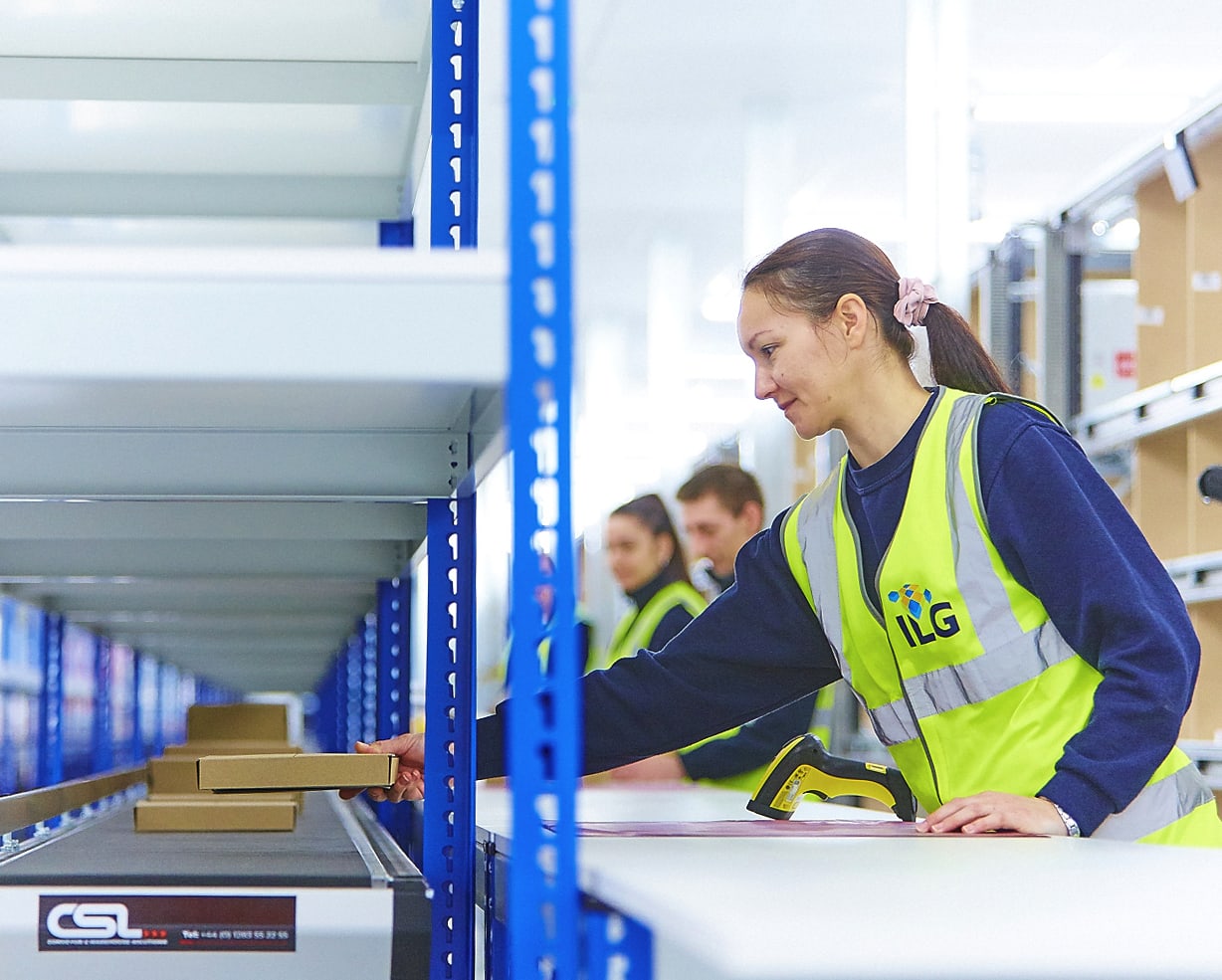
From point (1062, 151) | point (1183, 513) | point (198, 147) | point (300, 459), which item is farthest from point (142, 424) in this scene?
point (1062, 151)

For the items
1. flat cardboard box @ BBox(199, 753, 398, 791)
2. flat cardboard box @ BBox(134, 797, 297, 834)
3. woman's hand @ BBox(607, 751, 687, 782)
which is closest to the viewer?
flat cardboard box @ BBox(199, 753, 398, 791)

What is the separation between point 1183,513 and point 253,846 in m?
2.97

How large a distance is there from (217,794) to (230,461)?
46 cm

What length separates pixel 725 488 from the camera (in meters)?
→ 3.95

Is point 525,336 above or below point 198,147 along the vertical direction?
below

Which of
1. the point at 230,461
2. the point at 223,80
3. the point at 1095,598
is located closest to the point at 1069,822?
the point at 1095,598

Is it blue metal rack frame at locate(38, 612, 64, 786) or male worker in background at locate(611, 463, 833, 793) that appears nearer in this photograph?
blue metal rack frame at locate(38, 612, 64, 786)


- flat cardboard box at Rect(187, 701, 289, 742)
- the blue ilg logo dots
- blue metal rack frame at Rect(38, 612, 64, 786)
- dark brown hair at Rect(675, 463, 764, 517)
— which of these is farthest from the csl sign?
dark brown hair at Rect(675, 463, 764, 517)

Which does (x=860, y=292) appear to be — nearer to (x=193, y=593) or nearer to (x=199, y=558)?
(x=199, y=558)

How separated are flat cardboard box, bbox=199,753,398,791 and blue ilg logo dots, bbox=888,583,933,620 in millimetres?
652

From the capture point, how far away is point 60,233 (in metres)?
2.02

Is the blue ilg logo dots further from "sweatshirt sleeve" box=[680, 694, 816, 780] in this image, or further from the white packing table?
"sweatshirt sleeve" box=[680, 694, 816, 780]

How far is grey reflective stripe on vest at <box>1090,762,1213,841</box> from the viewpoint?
4.99ft

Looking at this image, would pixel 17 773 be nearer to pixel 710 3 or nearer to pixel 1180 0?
pixel 710 3
